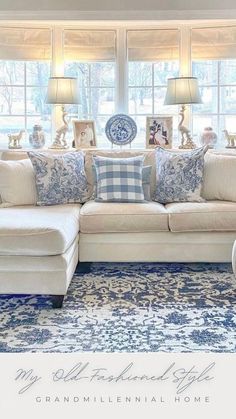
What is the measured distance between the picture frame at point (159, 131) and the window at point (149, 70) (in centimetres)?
Result: 20

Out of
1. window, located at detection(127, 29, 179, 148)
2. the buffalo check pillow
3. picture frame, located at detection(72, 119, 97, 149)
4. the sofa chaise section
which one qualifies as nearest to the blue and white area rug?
the sofa chaise section

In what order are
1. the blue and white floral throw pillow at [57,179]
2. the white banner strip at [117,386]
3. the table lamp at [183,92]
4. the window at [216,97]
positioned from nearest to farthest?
1. the white banner strip at [117,386]
2. the blue and white floral throw pillow at [57,179]
3. the table lamp at [183,92]
4. the window at [216,97]

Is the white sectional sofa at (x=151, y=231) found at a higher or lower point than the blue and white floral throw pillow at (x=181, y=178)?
lower

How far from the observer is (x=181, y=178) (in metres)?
3.97

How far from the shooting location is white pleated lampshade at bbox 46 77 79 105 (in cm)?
455

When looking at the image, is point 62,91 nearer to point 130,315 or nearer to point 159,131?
point 159,131

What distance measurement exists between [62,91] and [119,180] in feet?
3.82

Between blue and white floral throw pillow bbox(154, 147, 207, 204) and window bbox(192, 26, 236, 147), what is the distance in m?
1.06

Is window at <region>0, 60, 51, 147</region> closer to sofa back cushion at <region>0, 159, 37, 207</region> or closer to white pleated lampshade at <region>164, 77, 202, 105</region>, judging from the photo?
sofa back cushion at <region>0, 159, 37, 207</region>

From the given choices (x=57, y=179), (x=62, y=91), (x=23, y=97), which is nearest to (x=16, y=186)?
(x=57, y=179)

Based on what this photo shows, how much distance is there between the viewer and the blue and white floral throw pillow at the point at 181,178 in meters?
3.96

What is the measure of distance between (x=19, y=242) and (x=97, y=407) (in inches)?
81.2

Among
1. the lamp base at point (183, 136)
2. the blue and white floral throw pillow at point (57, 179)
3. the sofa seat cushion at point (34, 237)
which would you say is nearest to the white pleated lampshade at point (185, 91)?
the lamp base at point (183, 136)

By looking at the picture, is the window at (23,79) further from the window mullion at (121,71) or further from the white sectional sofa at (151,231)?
the white sectional sofa at (151,231)
